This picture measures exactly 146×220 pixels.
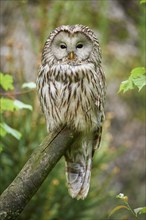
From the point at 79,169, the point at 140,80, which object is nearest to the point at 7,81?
the point at 79,169

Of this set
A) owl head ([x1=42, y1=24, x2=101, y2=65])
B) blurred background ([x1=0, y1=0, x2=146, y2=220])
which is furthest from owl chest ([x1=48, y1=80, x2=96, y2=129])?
blurred background ([x1=0, y1=0, x2=146, y2=220])

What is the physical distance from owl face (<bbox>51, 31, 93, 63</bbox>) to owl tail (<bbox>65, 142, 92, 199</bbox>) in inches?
18.3

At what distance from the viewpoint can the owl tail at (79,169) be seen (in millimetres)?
3119

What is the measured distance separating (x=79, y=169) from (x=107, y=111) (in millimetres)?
3489

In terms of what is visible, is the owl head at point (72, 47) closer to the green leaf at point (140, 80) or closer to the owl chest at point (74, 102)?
the owl chest at point (74, 102)

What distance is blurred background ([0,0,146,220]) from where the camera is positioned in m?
4.54

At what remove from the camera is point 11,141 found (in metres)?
4.57

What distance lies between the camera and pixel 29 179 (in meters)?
2.31

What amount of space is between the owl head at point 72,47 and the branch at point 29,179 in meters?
0.70

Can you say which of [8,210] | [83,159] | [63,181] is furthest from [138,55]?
[8,210]

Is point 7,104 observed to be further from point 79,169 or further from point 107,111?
point 107,111

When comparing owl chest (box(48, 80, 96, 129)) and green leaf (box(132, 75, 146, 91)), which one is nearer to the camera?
green leaf (box(132, 75, 146, 91))

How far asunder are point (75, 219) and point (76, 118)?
1726 mm

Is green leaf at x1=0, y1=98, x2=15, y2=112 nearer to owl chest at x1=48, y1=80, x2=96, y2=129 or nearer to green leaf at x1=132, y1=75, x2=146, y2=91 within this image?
owl chest at x1=48, y1=80, x2=96, y2=129
